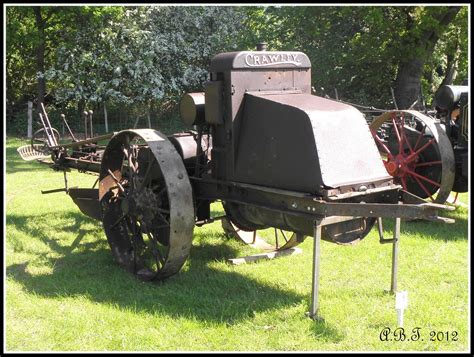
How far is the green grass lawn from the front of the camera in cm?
410

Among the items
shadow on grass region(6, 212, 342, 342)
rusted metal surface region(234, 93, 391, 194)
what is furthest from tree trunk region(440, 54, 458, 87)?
rusted metal surface region(234, 93, 391, 194)

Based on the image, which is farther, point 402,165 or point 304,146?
point 402,165

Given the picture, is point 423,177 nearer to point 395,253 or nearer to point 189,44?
point 395,253

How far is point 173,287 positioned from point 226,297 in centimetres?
51

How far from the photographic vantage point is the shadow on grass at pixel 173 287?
4.59 metres

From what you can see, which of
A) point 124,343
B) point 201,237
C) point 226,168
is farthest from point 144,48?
point 124,343

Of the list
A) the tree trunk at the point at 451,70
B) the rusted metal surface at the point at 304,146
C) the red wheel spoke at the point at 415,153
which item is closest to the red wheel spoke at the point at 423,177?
the red wheel spoke at the point at 415,153

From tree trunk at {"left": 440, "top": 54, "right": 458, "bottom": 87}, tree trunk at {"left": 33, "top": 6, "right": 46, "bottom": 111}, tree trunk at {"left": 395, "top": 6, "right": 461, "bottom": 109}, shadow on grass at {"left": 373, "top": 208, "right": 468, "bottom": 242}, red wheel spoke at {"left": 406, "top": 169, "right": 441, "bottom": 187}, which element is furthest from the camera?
tree trunk at {"left": 440, "top": 54, "right": 458, "bottom": 87}

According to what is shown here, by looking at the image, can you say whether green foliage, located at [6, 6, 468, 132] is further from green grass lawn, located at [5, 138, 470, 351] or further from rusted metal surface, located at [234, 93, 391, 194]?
rusted metal surface, located at [234, 93, 391, 194]

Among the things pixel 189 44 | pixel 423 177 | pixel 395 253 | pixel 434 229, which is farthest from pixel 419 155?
pixel 189 44

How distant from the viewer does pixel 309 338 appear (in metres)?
4.09

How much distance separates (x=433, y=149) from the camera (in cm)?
724

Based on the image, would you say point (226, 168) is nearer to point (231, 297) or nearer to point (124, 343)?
point (231, 297)

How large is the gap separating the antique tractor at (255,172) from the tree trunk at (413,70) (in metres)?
11.9
